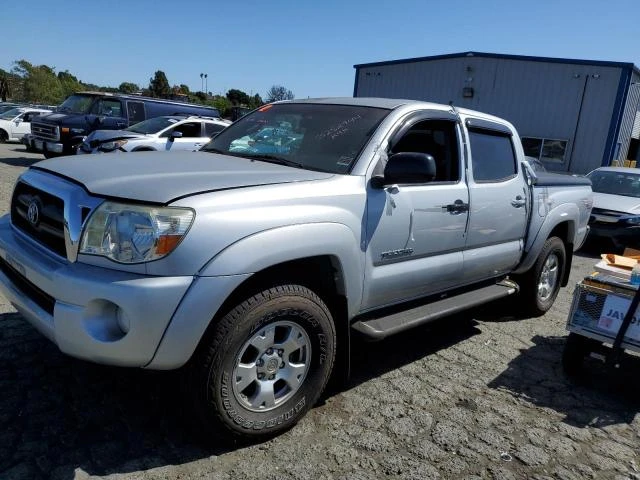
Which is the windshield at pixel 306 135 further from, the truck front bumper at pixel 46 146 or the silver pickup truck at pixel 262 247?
the truck front bumper at pixel 46 146

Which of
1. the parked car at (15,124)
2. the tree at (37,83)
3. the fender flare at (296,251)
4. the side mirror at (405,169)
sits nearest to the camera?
the fender flare at (296,251)

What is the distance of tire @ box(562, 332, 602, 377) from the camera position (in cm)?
390

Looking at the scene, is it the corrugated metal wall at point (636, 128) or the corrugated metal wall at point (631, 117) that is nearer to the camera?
the corrugated metal wall at point (631, 117)

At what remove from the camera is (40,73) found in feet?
153

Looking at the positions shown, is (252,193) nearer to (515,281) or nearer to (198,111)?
(515,281)

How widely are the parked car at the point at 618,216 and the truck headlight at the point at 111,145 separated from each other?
9.50 meters

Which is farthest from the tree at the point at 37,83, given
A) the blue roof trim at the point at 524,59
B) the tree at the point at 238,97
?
the blue roof trim at the point at 524,59

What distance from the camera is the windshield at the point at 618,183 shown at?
396 inches

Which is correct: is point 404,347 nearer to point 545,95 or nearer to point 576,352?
point 576,352

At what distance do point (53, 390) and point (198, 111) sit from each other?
46.6ft

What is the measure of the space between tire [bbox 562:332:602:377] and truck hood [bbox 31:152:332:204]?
2380mm

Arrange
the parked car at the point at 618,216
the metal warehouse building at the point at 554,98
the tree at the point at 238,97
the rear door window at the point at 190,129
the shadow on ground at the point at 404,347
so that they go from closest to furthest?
1. the shadow on ground at the point at 404,347
2. the parked car at the point at 618,216
3. the rear door window at the point at 190,129
4. the metal warehouse building at the point at 554,98
5. the tree at the point at 238,97

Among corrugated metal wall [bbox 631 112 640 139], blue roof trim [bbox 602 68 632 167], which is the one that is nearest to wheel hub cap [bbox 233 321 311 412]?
blue roof trim [bbox 602 68 632 167]

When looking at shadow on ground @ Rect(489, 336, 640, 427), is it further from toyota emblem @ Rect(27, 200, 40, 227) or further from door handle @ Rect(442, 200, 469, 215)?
toyota emblem @ Rect(27, 200, 40, 227)
